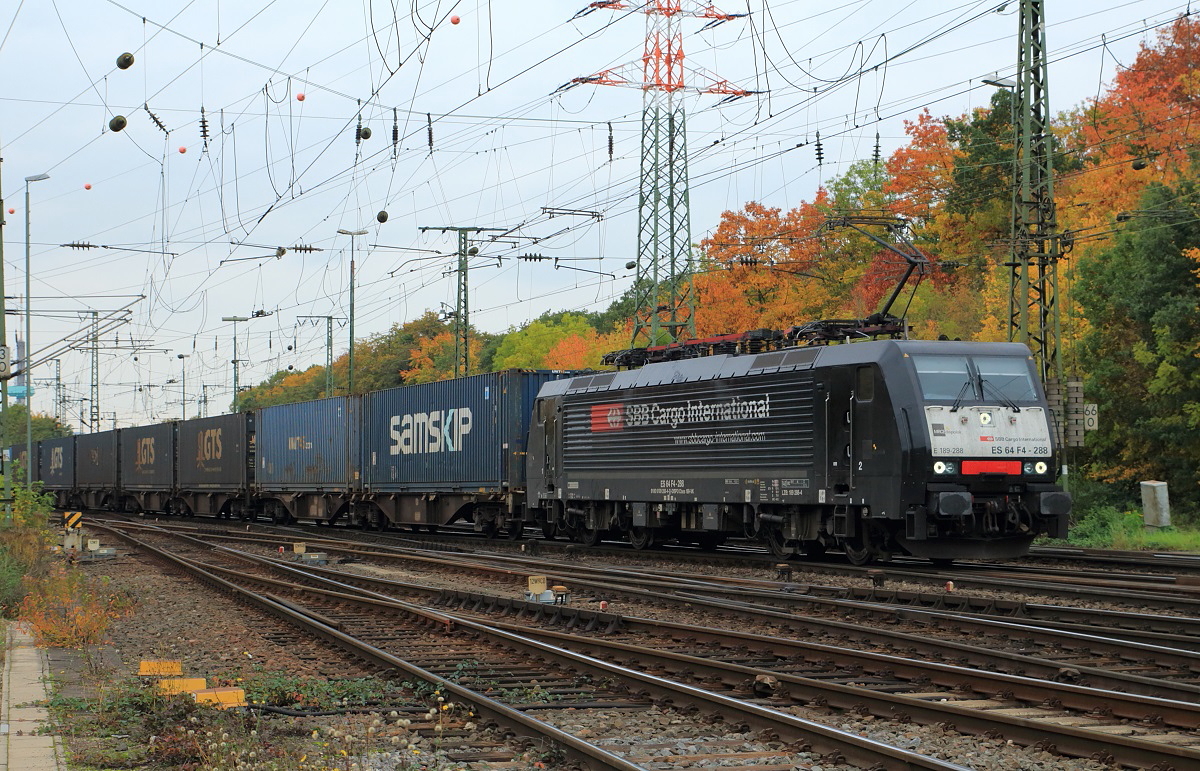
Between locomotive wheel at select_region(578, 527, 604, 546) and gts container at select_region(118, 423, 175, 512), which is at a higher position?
gts container at select_region(118, 423, 175, 512)

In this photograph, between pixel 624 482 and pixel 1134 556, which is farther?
pixel 624 482

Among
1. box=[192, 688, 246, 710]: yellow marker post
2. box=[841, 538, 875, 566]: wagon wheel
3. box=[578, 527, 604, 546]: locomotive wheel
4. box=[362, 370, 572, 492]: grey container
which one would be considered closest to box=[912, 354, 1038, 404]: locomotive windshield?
box=[841, 538, 875, 566]: wagon wheel

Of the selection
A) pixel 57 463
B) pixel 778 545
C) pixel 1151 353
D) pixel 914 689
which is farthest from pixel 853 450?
pixel 57 463

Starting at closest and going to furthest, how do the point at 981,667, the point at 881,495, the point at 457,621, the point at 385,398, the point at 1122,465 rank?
the point at 981,667 → the point at 457,621 → the point at 881,495 → the point at 1122,465 → the point at 385,398

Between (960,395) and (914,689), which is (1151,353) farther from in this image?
(914,689)

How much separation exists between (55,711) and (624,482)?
14.8 m

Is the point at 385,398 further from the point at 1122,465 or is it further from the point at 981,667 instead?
the point at 981,667

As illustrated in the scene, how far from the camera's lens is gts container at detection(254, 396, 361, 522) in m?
33.8

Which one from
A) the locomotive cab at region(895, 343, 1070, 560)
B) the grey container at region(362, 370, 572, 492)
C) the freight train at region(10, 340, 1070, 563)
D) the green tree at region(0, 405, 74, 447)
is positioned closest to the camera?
the locomotive cab at region(895, 343, 1070, 560)

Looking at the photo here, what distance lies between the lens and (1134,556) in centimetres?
1977

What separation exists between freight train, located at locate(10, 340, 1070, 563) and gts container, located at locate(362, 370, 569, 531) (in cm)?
5

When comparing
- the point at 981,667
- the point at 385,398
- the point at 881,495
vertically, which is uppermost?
the point at 385,398

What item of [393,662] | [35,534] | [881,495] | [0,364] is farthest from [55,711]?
[35,534]

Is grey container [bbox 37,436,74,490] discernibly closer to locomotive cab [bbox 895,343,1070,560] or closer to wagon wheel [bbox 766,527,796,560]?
wagon wheel [bbox 766,527,796,560]
